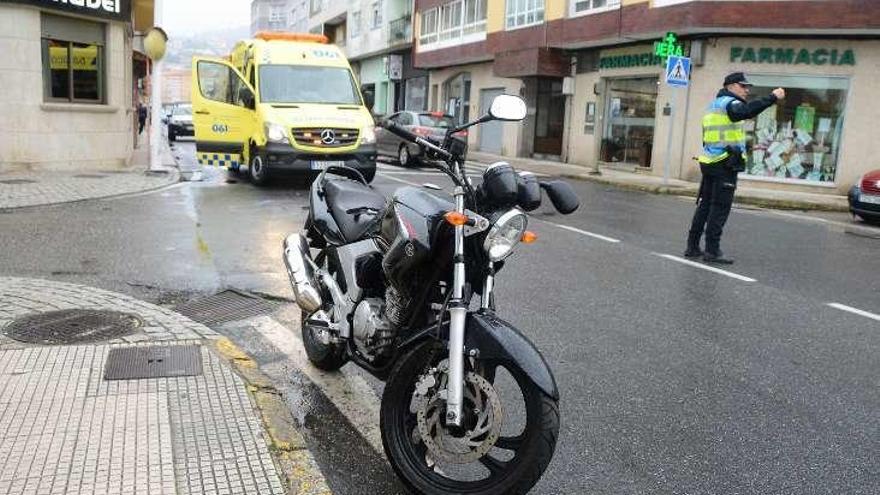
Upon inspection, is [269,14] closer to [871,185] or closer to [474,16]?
[474,16]

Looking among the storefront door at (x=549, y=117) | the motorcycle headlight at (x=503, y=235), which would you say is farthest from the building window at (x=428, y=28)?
the motorcycle headlight at (x=503, y=235)

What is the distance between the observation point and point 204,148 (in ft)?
50.1

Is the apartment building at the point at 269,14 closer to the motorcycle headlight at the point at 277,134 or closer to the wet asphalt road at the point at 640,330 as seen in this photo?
the motorcycle headlight at the point at 277,134

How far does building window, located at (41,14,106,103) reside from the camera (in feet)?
52.2

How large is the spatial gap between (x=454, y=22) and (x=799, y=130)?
762 inches

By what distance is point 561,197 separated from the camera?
342 centimetres

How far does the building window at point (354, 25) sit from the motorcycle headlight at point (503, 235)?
5067cm

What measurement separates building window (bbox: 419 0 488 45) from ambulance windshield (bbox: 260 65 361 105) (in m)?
19.3

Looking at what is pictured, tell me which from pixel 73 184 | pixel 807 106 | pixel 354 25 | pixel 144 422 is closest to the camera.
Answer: pixel 144 422

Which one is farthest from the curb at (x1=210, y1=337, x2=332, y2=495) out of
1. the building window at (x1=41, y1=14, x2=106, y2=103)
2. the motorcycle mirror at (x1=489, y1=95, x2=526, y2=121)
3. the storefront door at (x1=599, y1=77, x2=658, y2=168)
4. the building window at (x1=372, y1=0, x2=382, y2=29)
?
the building window at (x1=372, y1=0, x2=382, y2=29)

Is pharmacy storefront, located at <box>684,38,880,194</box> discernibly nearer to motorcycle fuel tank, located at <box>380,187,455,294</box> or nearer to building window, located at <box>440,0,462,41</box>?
building window, located at <box>440,0,462,41</box>

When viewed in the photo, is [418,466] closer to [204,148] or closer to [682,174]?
[204,148]

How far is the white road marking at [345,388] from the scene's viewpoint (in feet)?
13.1

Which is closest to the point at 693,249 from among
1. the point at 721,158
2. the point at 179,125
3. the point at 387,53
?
the point at 721,158
